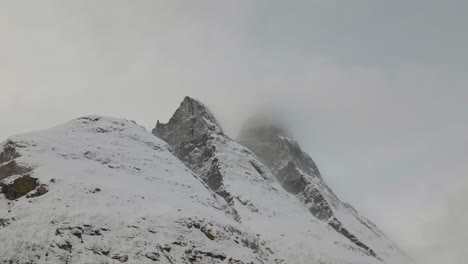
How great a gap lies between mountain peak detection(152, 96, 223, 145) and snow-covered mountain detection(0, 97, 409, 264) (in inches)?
369

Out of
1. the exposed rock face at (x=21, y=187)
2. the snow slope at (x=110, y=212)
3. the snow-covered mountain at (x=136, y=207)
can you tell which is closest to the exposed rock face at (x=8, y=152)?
the snow-covered mountain at (x=136, y=207)

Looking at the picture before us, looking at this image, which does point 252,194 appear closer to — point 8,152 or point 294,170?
point 8,152

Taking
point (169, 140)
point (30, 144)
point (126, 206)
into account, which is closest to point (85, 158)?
point (30, 144)

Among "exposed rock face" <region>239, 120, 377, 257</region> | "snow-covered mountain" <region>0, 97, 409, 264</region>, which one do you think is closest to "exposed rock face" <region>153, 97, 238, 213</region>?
"snow-covered mountain" <region>0, 97, 409, 264</region>

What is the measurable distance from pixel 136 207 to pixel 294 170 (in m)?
87.0

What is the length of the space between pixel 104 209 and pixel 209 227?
9.71 meters

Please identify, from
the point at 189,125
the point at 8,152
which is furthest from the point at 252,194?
the point at 8,152

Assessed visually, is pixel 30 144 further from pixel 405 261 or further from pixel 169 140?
pixel 405 261

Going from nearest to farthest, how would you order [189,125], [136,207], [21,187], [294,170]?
1. [136,207]
2. [21,187]
3. [189,125]
4. [294,170]

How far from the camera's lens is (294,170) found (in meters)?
129

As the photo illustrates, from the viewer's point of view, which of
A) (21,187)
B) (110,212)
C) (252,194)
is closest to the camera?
(110,212)

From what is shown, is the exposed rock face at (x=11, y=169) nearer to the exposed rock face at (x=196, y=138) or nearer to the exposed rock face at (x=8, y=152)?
the exposed rock face at (x=8, y=152)

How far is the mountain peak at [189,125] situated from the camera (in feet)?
342

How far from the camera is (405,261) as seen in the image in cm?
10406
